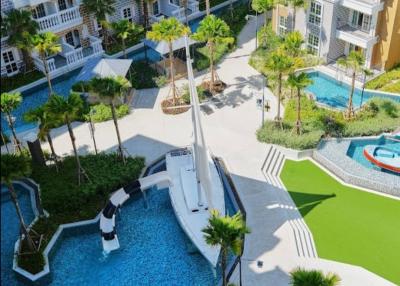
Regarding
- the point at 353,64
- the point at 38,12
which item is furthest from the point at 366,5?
the point at 38,12

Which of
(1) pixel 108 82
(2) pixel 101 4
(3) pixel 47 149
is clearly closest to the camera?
(1) pixel 108 82

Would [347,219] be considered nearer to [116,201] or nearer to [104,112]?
[116,201]

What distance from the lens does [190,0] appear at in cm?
6022

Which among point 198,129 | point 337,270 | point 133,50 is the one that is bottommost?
point 337,270

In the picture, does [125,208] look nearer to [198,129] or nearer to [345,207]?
[198,129]

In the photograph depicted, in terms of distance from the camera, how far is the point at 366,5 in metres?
45.8

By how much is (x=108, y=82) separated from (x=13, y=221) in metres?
11.4

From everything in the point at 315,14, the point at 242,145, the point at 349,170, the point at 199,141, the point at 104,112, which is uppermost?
the point at 315,14

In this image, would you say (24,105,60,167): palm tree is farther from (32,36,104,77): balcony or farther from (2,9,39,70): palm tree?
(32,36,104,77): balcony

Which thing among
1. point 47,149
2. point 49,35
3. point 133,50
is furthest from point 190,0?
point 47,149

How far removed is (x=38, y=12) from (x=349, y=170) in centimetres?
3181

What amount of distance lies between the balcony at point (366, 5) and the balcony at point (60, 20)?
25511mm

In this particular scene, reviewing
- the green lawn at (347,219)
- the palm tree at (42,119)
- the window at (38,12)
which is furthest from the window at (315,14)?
the palm tree at (42,119)

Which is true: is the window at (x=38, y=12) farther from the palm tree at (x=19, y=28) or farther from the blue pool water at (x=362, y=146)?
the blue pool water at (x=362, y=146)
